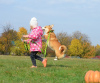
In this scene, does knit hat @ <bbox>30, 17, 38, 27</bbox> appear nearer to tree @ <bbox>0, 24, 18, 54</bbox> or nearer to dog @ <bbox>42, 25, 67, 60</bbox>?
dog @ <bbox>42, 25, 67, 60</bbox>

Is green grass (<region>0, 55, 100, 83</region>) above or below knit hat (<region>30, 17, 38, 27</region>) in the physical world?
below

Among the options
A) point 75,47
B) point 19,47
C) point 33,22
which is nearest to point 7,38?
point 19,47

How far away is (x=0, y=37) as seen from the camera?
4909 centimetres

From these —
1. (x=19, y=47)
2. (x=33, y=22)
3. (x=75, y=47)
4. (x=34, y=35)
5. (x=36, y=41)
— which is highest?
(x=19, y=47)

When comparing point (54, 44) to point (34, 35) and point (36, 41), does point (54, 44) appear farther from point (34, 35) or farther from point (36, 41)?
point (34, 35)

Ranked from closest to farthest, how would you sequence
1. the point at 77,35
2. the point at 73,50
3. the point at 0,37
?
1. the point at 73,50
2. the point at 0,37
3. the point at 77,35

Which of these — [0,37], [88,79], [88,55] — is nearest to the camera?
[88,79]

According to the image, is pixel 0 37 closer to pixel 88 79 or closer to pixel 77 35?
pixel 77 35

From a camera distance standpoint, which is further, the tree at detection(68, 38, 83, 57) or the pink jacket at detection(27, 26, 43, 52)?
the tree at detection(68, 38, 83, 57)

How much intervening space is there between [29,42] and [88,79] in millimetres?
3433

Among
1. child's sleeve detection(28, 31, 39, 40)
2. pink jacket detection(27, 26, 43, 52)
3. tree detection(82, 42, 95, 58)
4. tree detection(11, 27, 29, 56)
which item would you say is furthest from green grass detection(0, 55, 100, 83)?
tree detection(82, 42, 95, 58)

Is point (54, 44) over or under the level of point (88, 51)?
over

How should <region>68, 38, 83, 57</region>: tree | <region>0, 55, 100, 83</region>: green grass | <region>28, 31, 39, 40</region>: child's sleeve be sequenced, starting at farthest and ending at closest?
1. <region>68, 38, 83, 57</region>: tree
2. <region>28, 31, 39, 40</region>: child's sleeve
3. <region>0, 55, 100, 83</region>: green grass

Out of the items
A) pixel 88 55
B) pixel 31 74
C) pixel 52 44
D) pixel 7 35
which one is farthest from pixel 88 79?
pixel 7 35
